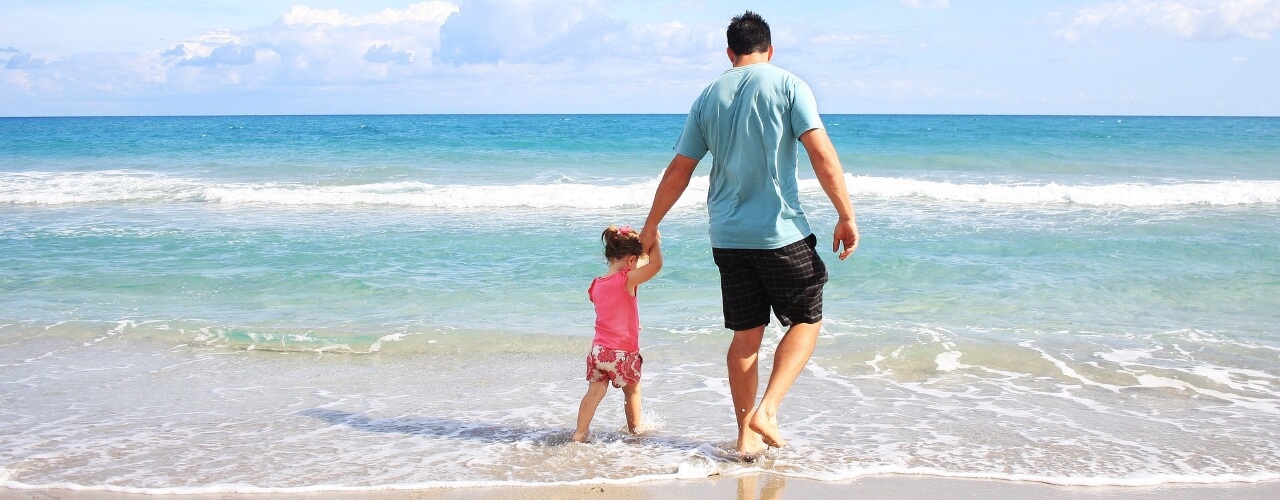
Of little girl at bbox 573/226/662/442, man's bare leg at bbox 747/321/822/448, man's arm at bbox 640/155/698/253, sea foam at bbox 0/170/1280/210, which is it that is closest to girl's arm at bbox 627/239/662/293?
little girl at bbox 573/226/662/442

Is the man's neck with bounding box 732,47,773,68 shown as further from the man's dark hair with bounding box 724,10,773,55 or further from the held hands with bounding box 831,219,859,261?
the held hands with bounding box 831,219,859,261

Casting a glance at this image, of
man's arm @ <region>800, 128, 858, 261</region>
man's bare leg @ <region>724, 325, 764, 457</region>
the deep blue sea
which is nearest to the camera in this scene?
man's arm @ <region>800, 128, 858, 261</region>

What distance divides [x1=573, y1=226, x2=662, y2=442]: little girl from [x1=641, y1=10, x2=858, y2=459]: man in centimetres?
28

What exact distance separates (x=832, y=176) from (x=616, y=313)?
119 cm

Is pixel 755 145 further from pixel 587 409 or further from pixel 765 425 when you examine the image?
pixel 587 409

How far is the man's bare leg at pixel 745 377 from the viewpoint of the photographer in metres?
3.77

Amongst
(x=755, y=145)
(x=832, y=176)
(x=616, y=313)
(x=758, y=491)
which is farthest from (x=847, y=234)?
(x=616, y=313)

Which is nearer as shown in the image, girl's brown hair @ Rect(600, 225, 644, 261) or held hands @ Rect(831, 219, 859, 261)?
held hands @ Rect(831, 219, 859, 261)

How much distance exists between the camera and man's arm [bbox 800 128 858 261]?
3324mm

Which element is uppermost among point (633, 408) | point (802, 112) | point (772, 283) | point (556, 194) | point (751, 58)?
point (751, 58)

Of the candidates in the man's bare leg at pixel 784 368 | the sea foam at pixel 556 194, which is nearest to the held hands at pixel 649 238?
the man's bare leg at pixel 784 368

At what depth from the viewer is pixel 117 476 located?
3.71 metres

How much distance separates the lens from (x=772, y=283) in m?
3.59

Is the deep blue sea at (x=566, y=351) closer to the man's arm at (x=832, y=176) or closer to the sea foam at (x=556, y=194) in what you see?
the man's arm at (x=832, y=176)
